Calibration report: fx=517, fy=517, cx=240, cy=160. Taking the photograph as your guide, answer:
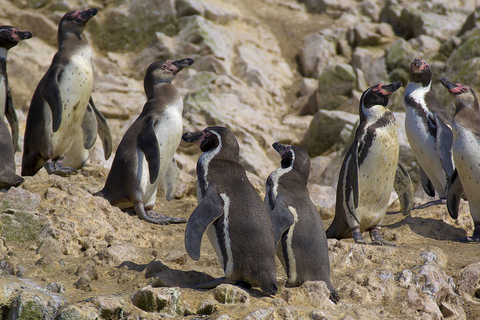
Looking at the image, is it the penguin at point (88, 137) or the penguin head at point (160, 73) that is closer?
the penguin head at point (160, 73)

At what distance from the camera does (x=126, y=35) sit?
44.1ft

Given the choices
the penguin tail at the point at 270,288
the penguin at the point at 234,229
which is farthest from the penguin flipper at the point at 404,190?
the penguin tail at the point at 270,288

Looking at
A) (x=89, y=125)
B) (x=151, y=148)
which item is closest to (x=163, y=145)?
(x=151, y=148)

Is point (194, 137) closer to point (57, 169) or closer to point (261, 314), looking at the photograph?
point (261, 314)

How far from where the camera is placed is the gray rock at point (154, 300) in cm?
289

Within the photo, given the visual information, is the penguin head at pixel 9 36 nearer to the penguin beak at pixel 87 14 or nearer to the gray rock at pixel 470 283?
the penguin beak at pixel 87 14

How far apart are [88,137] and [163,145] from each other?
1.78 metres

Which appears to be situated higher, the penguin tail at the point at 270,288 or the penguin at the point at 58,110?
the penguin tail at the point at 270,288

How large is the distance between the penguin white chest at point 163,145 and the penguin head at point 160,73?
1.57ft

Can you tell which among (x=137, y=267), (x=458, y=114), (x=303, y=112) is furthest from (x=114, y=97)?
(x=137, y=267)

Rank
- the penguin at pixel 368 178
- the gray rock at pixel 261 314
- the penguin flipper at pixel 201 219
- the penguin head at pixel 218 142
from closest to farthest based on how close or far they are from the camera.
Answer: the gray rock at pixel 261 314
the penguin flipper at pixel 201 219
the penguin head at pixel 218 142
the penguin at pixel 368 178

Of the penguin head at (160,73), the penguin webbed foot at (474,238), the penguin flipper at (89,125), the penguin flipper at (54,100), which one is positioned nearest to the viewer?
the penguin webbed foot at (474,238)

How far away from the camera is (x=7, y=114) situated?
642cm

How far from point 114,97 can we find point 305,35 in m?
6.22
